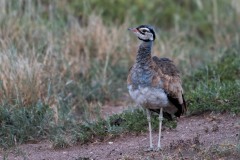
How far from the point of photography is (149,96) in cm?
660

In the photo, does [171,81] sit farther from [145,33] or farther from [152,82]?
[145,33]

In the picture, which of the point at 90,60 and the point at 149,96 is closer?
the point at 149,96

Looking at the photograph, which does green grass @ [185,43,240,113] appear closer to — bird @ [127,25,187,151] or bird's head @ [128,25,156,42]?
bird @ [127,25,187,151]

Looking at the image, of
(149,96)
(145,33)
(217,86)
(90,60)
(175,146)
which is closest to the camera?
(149,96)

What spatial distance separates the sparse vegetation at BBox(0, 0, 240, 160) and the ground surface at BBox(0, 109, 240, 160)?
13cm

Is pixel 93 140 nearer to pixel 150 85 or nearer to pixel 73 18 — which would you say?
pixel 150 85

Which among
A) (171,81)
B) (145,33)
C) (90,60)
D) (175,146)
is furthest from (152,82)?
(90,60)

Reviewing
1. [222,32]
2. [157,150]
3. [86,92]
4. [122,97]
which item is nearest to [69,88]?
[86,92]

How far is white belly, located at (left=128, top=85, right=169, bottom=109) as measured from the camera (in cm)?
660

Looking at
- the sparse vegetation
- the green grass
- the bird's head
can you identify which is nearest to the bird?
the bird's head

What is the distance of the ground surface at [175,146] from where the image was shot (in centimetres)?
648

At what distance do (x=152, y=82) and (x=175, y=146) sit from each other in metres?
0.69

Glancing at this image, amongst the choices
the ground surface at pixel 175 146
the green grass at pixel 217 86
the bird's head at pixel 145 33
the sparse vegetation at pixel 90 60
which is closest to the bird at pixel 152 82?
the bird's head at pixel 145 33

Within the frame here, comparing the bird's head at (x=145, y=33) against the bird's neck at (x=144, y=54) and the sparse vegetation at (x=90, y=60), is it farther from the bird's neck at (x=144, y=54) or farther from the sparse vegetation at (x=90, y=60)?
the sparse vegetation at (x=90, y=60)
